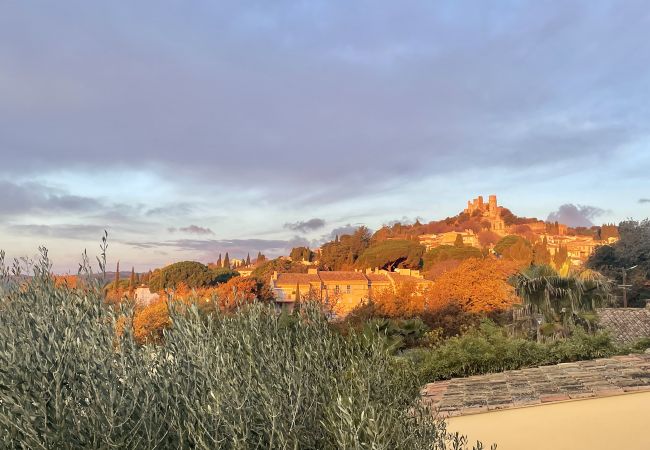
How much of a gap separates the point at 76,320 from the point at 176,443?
87 cm

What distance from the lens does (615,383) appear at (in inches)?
261

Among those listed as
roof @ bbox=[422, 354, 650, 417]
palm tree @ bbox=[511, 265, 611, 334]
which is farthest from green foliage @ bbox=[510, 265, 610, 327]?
roof @ bbox=[422, 354, 650, 417]

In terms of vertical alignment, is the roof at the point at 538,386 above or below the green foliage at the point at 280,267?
below

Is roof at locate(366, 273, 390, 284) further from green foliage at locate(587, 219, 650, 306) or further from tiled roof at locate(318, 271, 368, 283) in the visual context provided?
A: green foliage at locate(587, 219, 650, 306)

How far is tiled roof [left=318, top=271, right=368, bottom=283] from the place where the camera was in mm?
47938

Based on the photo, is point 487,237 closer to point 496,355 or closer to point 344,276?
point 344,276

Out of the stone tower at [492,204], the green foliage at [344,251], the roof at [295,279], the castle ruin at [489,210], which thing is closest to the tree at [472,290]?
the roof at [295,279]

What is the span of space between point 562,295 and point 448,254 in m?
39.1

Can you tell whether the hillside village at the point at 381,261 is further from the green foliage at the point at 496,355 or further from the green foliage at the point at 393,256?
the green foliage at the point at 496,355

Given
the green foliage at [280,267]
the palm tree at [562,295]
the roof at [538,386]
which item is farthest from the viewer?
the green foliage at [280,267]

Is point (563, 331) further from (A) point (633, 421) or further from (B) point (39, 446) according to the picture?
(B) point (39, 446)

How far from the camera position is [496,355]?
9.11 m

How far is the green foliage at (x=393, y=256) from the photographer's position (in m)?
57.2

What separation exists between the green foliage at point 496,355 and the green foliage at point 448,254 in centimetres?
3779
